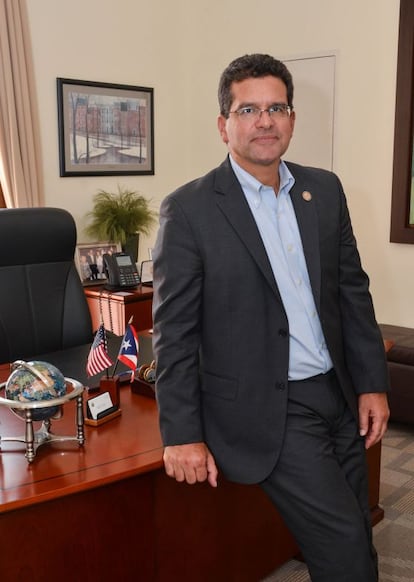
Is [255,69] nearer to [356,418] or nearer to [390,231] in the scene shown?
[356,418]

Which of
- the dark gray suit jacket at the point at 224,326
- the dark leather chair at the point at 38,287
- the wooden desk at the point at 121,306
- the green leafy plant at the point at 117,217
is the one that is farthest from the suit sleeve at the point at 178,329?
the green leafy plant at the point at 117,217

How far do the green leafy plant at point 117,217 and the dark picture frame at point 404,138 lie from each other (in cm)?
166

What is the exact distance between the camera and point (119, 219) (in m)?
4.74

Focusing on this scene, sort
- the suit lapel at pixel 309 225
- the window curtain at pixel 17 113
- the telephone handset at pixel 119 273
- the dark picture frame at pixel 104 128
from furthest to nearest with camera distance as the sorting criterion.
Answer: the dark picture frame at pixel 104 128 → the telephone handset at pixel 119 273 → the window curtain at pixel 17 113 → the suit lapel at pixel 309 225

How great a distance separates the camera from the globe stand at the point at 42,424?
1853 mm

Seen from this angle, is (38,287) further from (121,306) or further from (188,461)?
(188,461)

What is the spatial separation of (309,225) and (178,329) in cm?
43

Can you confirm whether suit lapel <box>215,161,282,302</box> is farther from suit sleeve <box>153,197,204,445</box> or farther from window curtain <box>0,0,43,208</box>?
window curtain <box>0,0,43,208</box>

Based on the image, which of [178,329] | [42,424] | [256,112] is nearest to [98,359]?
[42,424]

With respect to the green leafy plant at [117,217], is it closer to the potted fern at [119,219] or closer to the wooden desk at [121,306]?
the potted fern at [119,219]

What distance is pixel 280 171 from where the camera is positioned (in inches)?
73.9

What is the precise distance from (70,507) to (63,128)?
3.20 meters

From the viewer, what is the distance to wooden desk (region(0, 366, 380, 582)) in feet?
5.80

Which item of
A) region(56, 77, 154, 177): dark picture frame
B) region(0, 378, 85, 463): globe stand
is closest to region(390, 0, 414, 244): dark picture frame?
region(56, 77, 154, 177): dark picture frame
